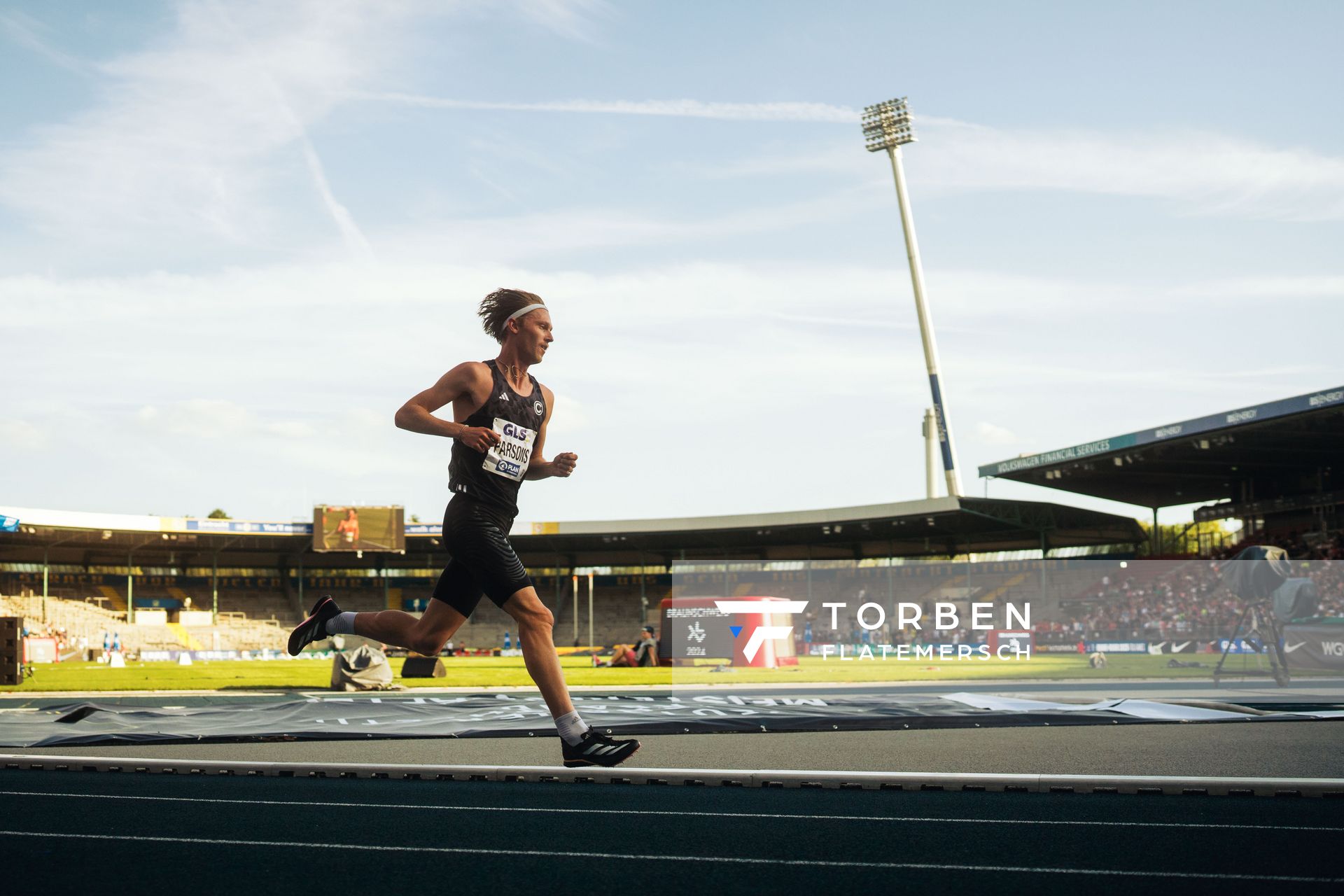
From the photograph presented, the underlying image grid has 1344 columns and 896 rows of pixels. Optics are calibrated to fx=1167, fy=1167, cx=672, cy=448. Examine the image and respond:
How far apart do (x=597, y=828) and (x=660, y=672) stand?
2048 centimetres

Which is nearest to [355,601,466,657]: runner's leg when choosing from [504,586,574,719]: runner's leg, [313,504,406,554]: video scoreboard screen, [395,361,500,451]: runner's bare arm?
[504,586,574,719]: runner's leg

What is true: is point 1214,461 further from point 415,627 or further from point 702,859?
point 702,859

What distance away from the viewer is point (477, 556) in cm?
481

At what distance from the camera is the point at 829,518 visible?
152 ft

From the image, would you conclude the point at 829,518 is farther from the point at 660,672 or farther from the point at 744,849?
the point at 744,849

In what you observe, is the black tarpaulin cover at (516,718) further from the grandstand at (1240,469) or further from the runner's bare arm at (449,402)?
the grandstand at (1240,469)

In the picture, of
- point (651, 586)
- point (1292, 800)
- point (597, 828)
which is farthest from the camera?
point (651, 586)

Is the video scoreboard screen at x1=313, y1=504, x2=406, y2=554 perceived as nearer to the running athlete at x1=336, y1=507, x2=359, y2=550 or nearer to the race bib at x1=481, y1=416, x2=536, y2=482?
the running athlete at x1=336, y1=507, x2=359, y2=550

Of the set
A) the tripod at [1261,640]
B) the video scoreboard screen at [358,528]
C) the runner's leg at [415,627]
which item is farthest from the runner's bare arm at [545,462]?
the video scoreboard screen at [358,528]

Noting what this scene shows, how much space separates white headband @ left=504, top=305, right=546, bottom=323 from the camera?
5145 mm

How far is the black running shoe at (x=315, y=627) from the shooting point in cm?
534

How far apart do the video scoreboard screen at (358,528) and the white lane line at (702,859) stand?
4913 cm

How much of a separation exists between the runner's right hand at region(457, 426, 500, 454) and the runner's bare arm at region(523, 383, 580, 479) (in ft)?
1.19

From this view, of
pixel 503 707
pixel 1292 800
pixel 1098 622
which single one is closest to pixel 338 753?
pixel 503 707
